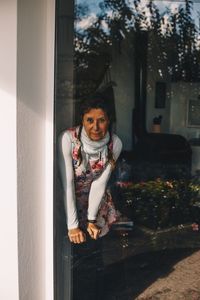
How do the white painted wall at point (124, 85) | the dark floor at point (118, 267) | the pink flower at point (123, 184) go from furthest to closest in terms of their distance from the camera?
the white painted wall at point (124, 85) → the pink flower at point (123, 184) → the dark floor at point (118, 267)

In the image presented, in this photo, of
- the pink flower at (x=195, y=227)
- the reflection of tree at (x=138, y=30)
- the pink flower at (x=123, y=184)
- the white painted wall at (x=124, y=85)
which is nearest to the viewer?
the reflection of tree at (x=138, y=30)

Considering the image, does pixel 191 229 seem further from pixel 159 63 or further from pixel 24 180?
pixel 24 180

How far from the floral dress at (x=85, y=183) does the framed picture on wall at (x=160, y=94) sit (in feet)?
3.20

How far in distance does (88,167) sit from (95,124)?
253 mm

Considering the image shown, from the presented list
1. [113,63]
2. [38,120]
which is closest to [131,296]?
[38,120]

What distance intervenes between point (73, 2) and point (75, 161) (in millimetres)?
885

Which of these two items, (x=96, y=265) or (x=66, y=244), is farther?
(x=96, y=265)

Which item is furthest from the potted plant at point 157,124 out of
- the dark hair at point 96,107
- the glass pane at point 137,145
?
the dark hair at point 96,107

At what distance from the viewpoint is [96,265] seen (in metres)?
2.55

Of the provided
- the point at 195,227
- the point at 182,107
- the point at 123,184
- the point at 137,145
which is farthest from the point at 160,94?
the point at 195,227

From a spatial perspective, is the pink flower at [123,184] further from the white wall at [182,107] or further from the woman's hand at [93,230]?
the white wall at [182,107]

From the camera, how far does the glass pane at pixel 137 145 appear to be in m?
2.29

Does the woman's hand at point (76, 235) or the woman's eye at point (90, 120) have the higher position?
the woman's eye at point (90, 120)

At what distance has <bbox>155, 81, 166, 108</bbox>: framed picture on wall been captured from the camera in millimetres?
3123
